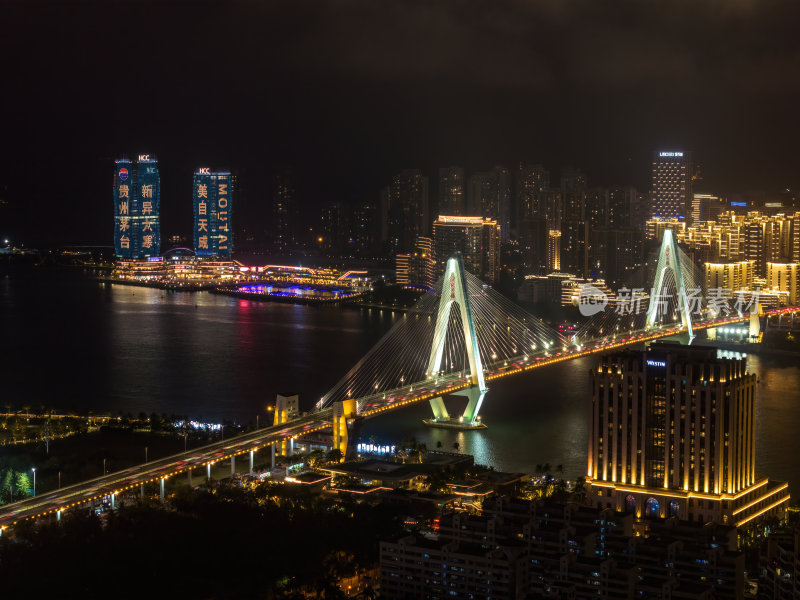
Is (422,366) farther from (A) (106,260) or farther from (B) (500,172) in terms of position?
(A) (106,260)

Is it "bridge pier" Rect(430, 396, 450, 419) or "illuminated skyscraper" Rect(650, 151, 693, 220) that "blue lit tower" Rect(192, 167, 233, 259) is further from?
"bridge pier" Rect(430, 396, 450, 419)

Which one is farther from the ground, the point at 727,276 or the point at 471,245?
the point at 471,245

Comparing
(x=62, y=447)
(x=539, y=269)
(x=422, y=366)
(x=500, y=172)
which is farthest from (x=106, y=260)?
(x=62, y=447)

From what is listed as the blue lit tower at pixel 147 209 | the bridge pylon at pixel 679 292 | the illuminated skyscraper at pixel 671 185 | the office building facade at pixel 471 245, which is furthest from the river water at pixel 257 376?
the blue lit tower at pixel 147 209

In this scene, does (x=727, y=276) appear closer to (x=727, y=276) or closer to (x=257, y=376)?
(x=727, y=276)

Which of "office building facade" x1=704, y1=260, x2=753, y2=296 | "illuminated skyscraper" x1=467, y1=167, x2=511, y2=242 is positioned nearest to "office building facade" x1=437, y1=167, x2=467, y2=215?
"illuminated skyscraper" x1=467, y1=167, x2=511, y2=242

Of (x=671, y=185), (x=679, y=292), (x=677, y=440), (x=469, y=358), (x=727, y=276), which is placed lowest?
(x=677, y=440)

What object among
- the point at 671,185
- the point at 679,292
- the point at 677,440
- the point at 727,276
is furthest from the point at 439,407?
the point at 671,185
